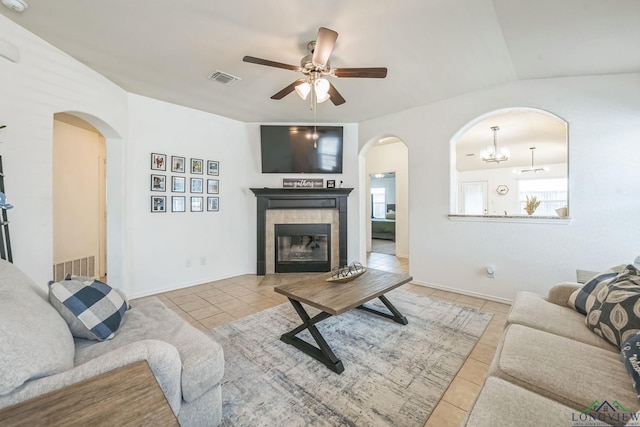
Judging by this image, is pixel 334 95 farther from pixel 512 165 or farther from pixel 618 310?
pixel 512 165

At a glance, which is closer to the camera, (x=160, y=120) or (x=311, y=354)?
(x=311, y=354)

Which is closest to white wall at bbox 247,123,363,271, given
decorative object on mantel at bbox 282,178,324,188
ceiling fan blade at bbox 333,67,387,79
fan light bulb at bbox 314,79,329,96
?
decorative object on mantel at bbox 282,178,324,188

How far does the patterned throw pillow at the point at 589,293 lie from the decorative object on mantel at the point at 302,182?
3.50 metres

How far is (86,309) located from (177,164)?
272 cm

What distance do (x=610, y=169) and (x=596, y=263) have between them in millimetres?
947

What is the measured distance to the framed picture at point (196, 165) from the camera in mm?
3886

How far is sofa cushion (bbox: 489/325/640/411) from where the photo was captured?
1.02 m

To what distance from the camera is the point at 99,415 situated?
2.43 feet

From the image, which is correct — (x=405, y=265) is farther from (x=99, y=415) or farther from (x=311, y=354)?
(x=99, y=415)

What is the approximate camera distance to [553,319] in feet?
5.37

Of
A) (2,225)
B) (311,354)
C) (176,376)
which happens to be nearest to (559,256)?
(311,354)

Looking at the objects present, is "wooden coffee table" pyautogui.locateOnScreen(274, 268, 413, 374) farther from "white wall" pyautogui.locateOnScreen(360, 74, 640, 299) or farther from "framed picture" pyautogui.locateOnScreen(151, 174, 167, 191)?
"framed picture" pyautogui.locateOnScreen(151, 174, 167, 191)

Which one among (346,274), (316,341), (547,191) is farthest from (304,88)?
(547,191)

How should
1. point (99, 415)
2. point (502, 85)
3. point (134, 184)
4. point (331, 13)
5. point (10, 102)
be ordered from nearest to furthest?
1. point (99, 415)
2. point (331, 13)
3. point (10, 102)
4. point (502, 85)
5. point (134, 184)
